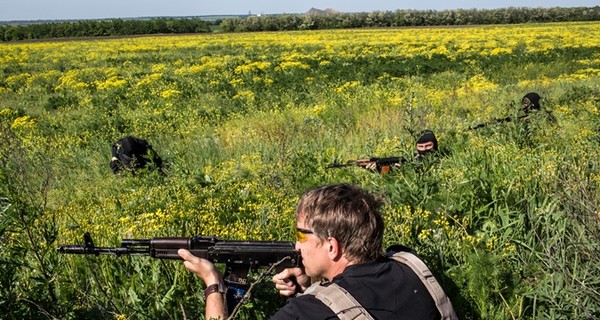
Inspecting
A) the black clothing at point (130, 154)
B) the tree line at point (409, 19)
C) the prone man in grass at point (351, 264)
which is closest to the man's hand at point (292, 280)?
the prone man in grass at point (351, 264)

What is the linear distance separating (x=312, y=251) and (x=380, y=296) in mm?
399

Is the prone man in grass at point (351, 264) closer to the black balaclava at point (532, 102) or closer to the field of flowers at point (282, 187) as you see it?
the field of flowers at point (282, 187)

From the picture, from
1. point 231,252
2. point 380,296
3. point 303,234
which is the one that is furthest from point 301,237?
point 231,252

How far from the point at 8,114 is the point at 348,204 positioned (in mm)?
12732

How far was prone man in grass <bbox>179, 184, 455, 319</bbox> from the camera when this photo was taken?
2168 millimetres

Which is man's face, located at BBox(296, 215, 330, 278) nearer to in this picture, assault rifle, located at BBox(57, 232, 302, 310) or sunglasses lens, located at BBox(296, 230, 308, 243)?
sunglasses lens, located at BBox(296, 230, 308, 243)

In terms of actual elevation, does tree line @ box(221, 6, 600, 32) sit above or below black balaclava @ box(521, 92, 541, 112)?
below

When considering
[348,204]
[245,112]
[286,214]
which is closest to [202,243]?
[348,204]

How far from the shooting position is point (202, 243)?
9.71ft

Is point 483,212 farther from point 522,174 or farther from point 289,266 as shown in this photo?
point 289,266

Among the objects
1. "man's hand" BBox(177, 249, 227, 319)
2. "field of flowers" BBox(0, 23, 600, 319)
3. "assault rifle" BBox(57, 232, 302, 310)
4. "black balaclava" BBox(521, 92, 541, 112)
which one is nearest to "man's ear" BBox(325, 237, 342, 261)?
"assault rifle" BBox(57, 232, 302, 310)

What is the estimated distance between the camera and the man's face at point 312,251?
2.43 m

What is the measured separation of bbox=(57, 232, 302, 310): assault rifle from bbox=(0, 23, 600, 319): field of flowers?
13.9 inches

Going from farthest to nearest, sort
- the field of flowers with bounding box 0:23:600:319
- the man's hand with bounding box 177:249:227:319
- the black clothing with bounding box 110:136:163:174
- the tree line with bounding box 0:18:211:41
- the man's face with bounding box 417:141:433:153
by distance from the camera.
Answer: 1. the tree line with bounding box 0:18:211:41
2. the black clothing with bounding box 110:136:163:174
3. the man's face with bounding box 417:141:433:153
4. the field of flowers with bounding box 0:23:600:319
5. the man's hand with bounding box 177:249:227:319
